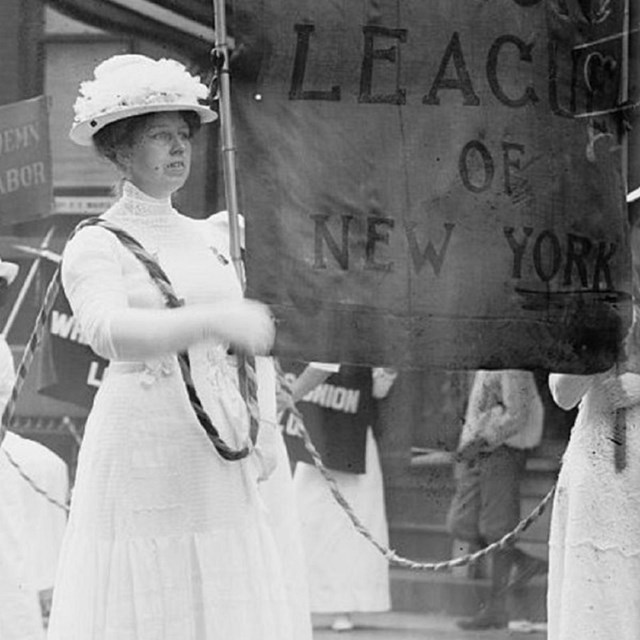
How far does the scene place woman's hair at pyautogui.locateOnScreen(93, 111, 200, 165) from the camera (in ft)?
20.5

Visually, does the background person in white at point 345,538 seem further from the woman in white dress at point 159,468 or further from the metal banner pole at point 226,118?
the metal banner pole at point 226,118

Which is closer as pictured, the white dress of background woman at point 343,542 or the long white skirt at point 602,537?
the long white skirt at point 602,537

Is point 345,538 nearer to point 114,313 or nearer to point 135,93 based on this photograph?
point 135,93

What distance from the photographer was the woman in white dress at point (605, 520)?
6.48 metres

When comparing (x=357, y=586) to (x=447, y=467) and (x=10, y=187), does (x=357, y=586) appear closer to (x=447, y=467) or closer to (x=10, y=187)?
(x=447, y=467)

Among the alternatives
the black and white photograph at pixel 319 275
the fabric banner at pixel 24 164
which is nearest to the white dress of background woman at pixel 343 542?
the fabric banner at pixel 24 164

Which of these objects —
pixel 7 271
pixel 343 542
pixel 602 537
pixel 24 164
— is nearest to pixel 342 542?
pixel 343 542

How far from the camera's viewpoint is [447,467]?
1248 centimetres

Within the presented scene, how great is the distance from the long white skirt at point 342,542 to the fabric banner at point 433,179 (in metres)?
5.59

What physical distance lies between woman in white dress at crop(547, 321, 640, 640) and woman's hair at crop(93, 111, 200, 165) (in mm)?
1270

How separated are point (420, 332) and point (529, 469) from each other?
6.87 meters

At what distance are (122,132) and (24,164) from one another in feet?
15.8

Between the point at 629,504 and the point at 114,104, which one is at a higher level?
the point at 114,104

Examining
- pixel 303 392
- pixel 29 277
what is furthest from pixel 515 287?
pixel 29 277
